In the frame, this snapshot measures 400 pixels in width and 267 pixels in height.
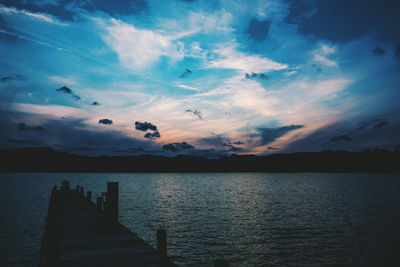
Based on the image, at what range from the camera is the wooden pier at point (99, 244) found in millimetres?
9344

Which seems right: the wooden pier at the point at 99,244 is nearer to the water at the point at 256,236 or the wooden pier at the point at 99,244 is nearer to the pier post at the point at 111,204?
the pier post at the point at 111,204

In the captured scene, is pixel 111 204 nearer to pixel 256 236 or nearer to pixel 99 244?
pixel 99 244

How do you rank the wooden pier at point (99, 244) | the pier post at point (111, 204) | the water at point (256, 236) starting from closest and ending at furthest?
the wooden pier at point (99, 244) < the pier post at point (111, 204) < the water at point (256, 236)

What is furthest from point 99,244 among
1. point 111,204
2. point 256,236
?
point 256,236

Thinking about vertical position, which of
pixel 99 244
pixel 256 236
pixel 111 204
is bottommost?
pixel 256 236

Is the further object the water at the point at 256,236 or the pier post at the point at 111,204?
the water at the point at 256,236

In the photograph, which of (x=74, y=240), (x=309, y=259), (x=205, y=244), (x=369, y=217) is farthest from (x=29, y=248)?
(x=369, y=217)

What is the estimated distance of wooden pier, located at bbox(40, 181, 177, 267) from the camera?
9.34 metres

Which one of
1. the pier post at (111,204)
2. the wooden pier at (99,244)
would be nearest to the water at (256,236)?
the wooden pier at (99,244)

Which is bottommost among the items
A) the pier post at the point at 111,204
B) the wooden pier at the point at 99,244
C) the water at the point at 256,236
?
the water at the point at 256,236

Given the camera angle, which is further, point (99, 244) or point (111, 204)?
point (111, 204)

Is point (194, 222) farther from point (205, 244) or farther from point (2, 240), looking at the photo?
point (2, 240)

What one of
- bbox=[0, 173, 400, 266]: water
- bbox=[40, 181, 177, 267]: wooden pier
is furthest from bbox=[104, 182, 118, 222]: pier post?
bbox=[0, 173, 400, 266]: water

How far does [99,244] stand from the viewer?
39.5 feet
